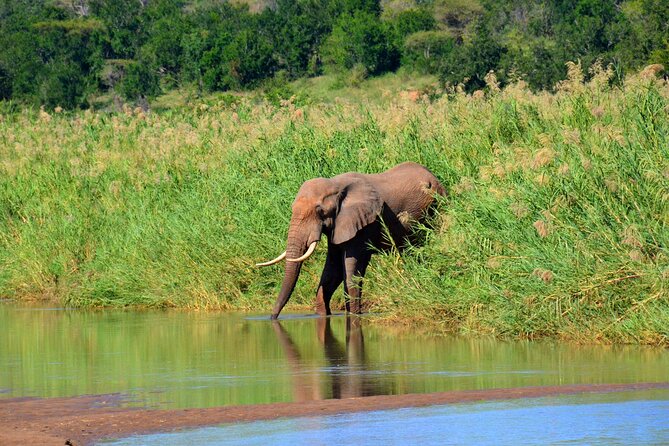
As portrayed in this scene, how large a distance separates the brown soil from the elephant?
4632 millimetres

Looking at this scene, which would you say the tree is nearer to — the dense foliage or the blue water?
the dense foliage

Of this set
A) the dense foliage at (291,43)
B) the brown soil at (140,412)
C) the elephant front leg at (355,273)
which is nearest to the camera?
the brown soil at (140,412)

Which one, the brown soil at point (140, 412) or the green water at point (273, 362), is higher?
the green water at point (273, 362)

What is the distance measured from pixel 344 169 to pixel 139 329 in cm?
345

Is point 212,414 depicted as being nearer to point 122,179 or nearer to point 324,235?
point 324,235

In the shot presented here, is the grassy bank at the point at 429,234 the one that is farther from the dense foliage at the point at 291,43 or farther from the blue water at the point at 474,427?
the dense foliage at the point at 291,43

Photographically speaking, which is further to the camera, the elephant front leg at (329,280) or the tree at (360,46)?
the tree at (360,46)

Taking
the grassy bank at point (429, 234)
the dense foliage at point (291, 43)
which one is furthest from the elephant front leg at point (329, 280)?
the dense foliage at point (291, 43)

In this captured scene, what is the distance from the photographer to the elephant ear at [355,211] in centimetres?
1341

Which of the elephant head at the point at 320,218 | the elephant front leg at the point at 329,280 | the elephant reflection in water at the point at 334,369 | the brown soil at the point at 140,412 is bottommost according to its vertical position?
the brown soil at the point at 140,412

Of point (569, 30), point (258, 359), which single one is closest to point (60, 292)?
point (258, 359)

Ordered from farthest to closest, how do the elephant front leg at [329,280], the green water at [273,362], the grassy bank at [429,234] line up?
1. the elephant front leg at [329,280]
2. the grassy bank at [429,234]
3. the green water at [273,362]

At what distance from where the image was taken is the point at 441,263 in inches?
498

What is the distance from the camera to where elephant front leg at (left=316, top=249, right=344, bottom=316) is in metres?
13.7
